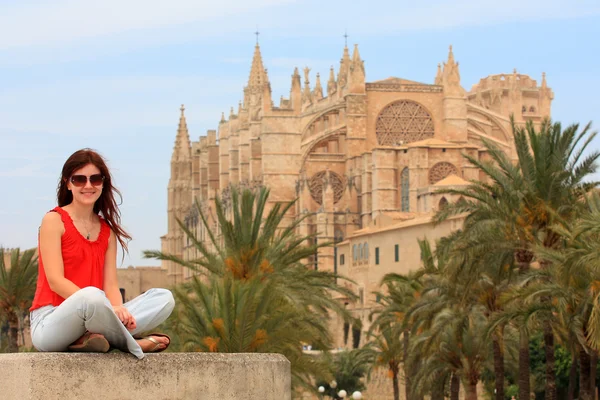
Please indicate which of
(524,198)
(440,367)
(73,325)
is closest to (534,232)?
(524,198)

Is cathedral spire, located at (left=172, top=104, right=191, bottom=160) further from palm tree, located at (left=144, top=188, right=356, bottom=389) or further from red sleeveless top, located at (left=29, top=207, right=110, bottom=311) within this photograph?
red sleeveless top, located at (left=29, top=207, right=110, bottom=311)

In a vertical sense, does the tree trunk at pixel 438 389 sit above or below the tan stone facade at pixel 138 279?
below

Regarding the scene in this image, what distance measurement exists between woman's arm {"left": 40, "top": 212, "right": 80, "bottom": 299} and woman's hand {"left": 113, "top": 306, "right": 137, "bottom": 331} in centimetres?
19

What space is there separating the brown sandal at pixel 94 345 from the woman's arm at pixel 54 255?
0.28m

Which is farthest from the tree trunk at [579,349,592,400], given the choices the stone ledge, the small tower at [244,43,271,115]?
the small tower at [244,43,271,115]

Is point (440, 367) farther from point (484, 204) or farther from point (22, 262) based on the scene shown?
point (22, 262)

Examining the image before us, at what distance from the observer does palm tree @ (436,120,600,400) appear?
2127 cm

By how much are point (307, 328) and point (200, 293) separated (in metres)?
4.72

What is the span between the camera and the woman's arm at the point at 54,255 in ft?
15.7

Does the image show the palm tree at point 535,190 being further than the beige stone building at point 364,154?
No

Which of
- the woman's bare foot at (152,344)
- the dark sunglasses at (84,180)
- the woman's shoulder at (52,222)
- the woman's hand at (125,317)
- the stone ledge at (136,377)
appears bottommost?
the stone ledge at (136,377)

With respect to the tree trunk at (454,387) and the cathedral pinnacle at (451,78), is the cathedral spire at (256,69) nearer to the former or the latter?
the cathedral pinnacle at (451,78)

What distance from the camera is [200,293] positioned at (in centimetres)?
1986

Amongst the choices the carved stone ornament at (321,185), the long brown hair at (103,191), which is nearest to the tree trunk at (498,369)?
the long brown hair at (103,191)
